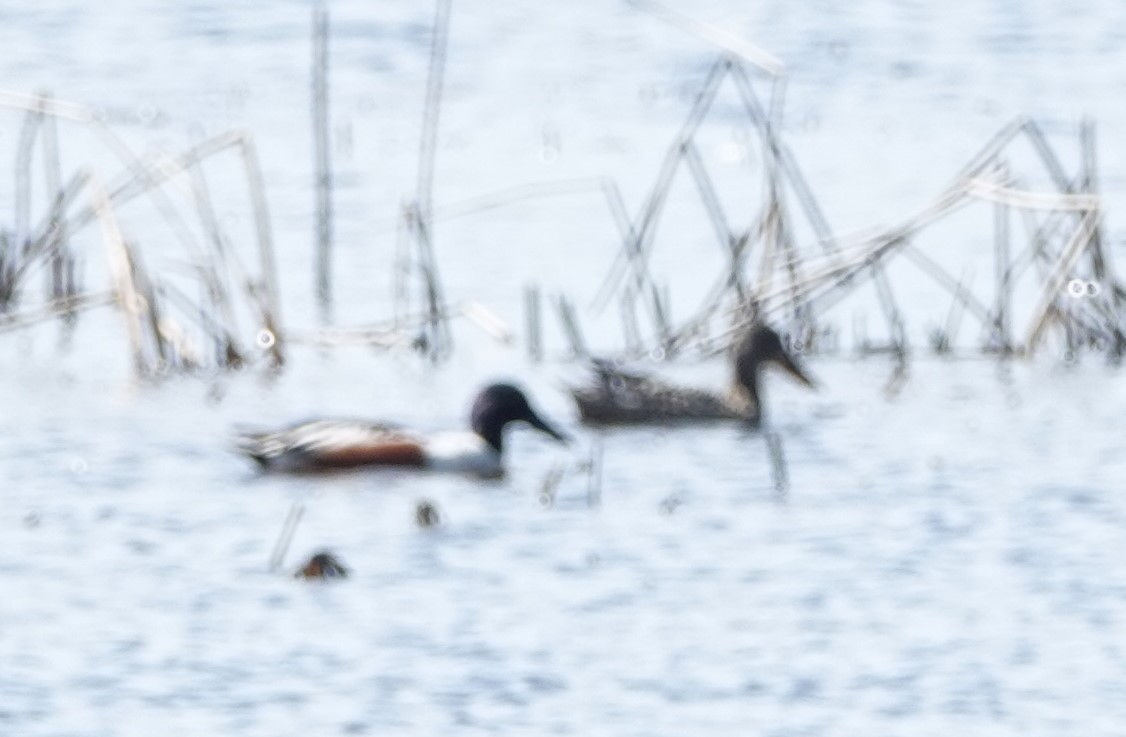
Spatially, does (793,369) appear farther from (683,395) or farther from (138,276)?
(138,276)

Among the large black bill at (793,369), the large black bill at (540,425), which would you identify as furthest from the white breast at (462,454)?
the large black bill at (793,369)

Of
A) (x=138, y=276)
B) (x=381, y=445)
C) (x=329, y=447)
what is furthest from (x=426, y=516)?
(x=138, y=276)

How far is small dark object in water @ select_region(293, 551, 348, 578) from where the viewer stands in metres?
10.5

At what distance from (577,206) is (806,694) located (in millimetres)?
10878

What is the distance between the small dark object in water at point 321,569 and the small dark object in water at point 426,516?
1038 mm

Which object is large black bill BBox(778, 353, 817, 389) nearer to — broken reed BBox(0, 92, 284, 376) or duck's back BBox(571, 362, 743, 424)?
duck's back BBox(571, 362, 743, 424)

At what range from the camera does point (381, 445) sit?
13.0 metres

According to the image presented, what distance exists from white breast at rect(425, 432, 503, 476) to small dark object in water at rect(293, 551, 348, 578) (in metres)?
2.33

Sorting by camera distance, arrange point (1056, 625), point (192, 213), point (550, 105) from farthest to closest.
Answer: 1. point (550, 105)
2. point (192, 213)
3. point (1056, 625)

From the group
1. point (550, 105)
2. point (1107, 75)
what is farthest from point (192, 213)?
point (1107, 75)

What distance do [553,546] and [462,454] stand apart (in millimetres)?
1821

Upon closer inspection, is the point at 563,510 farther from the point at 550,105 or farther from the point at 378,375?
the point at 550,105

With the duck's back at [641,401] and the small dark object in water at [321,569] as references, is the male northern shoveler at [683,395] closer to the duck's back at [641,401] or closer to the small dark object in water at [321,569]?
the duck's back at [641,401]

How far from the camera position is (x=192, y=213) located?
1988 centimetres
